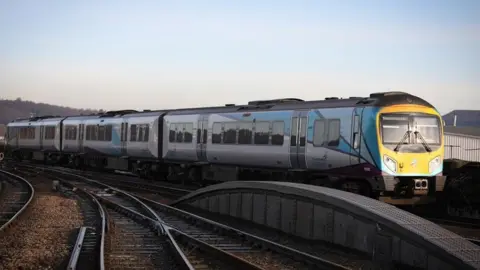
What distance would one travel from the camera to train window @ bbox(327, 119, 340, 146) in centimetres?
1656

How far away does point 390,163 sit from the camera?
15.5m

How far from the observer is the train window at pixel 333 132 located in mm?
16562

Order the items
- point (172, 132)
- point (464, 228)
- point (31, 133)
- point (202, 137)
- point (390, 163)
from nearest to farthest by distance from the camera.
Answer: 1. point (464, 228)
2. point (390, 163)
3. point (202, 137)
4. point (172, 132)
5. point (31, 133)

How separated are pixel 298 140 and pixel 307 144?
1.51ft

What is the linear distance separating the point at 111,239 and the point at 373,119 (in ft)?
25.5

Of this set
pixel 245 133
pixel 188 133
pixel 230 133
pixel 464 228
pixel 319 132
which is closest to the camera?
pixel 464 228

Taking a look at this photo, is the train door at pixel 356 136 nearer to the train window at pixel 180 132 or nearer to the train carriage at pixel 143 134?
the train window at pixel 180 132

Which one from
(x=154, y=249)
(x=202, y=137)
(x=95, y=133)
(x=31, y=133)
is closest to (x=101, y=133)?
(x=95, y=133)

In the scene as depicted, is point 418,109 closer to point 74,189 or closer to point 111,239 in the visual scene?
point 111,239

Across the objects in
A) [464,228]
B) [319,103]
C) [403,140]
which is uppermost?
[319,103]

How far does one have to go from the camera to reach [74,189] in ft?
77.5

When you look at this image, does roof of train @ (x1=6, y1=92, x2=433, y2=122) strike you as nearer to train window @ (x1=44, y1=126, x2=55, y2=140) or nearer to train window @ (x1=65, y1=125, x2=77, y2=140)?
train window @ (x1=65, y1=125, x2=77, y2=140)

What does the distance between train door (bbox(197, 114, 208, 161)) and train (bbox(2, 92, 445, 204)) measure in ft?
0.13

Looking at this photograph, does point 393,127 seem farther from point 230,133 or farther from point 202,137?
point 202,137
